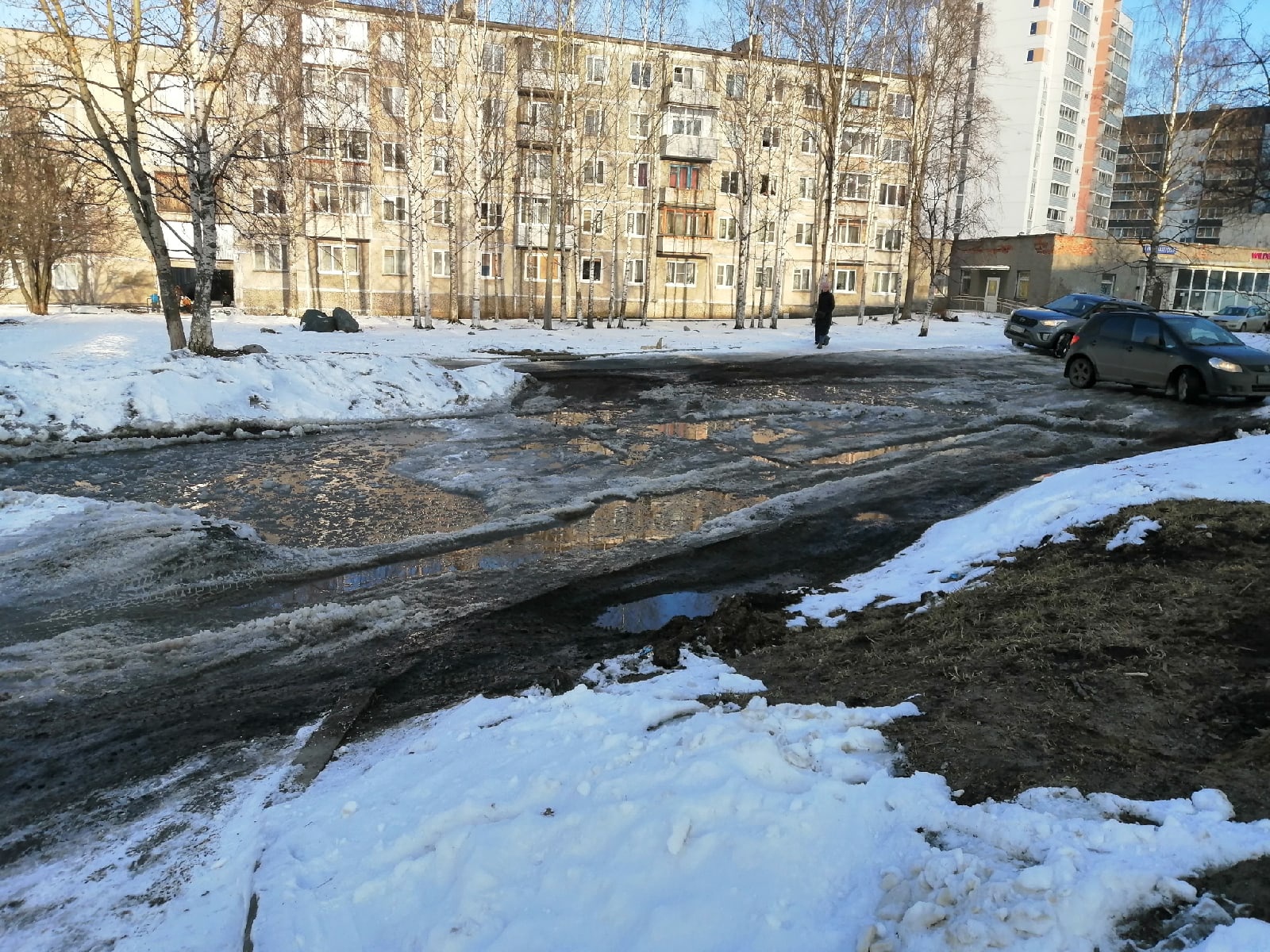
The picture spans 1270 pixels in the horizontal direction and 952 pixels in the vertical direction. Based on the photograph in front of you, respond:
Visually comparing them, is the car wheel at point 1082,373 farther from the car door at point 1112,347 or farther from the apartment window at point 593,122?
the apartment window at point 593,122

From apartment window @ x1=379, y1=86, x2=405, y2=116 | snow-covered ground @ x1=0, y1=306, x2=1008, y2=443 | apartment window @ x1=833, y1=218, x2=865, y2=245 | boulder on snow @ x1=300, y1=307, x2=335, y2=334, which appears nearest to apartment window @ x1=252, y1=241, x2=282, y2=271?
apartment window @ x1=379, y1=86, x2=405, y2=116

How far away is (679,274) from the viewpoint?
48594 millimetres

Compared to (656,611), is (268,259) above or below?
above

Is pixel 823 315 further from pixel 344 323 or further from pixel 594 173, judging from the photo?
pixel 594 173

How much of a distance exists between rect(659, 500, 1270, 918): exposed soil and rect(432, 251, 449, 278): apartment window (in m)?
41.3

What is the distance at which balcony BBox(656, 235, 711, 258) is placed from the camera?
47.5 meters

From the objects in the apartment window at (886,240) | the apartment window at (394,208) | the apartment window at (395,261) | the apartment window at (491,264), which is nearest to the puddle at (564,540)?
the apartment window at (394,208)

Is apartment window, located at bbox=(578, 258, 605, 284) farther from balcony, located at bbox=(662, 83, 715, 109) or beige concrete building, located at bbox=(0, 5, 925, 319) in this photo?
balcony, located at bbox=(662, 83, 715, 109)

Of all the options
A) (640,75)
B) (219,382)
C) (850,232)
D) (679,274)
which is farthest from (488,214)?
(219,382)

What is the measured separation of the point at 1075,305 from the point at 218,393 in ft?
85.6

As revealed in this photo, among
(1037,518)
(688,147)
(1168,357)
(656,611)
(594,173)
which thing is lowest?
(656,611)

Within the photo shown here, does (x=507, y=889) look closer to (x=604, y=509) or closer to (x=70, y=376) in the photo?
(x=604, y=509)

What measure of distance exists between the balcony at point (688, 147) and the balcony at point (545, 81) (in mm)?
7266

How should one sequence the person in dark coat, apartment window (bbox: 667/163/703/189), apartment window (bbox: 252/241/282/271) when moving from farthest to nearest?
apartment window (bbox: 667/163/703/189) < apartment window (bbox: 252/241/282/271) < the person in dark coat
